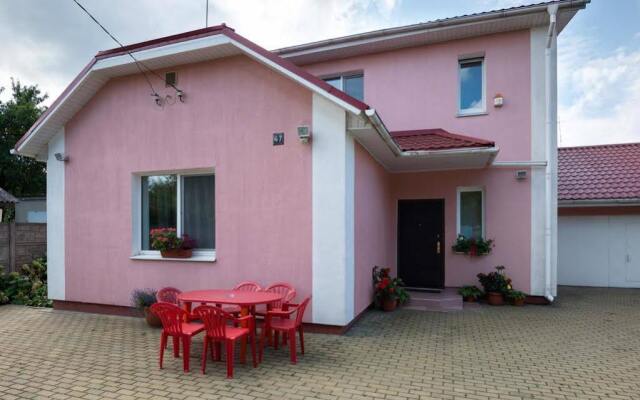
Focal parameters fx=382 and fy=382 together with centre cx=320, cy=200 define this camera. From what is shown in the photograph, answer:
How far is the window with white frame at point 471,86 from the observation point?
9.28 meters

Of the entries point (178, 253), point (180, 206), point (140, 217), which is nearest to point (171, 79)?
point (180, 206)

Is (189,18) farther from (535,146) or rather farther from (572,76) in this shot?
(572,76)

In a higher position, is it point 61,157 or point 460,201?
point 61,157

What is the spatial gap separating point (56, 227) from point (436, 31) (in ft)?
30.9

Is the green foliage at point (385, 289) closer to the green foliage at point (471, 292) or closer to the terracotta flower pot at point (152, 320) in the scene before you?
the green foliage at point (471, 292)

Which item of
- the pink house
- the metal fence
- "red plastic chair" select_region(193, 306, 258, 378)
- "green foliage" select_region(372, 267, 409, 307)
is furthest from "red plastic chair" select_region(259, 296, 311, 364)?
the metal fence

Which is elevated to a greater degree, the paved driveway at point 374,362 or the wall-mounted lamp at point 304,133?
the wall-mounted lamp at point 304,133

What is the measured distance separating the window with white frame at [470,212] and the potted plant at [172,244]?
247 inches

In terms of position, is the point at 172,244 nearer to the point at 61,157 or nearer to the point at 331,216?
the point at 331,216

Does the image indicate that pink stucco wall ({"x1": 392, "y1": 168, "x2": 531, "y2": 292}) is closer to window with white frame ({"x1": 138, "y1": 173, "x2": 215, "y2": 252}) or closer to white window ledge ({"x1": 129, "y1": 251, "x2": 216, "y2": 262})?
window with white frame ({"x1": 138, "y1": 173, "x2": 215, "y2": 252})

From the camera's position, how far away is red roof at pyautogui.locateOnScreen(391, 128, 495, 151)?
7354 millimetres

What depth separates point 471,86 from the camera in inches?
370

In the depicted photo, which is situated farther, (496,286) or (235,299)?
(496,286)

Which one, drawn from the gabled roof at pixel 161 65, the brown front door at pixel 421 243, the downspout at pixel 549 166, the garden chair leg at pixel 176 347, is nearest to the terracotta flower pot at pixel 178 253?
the garden chair leg at pixel 176 347
